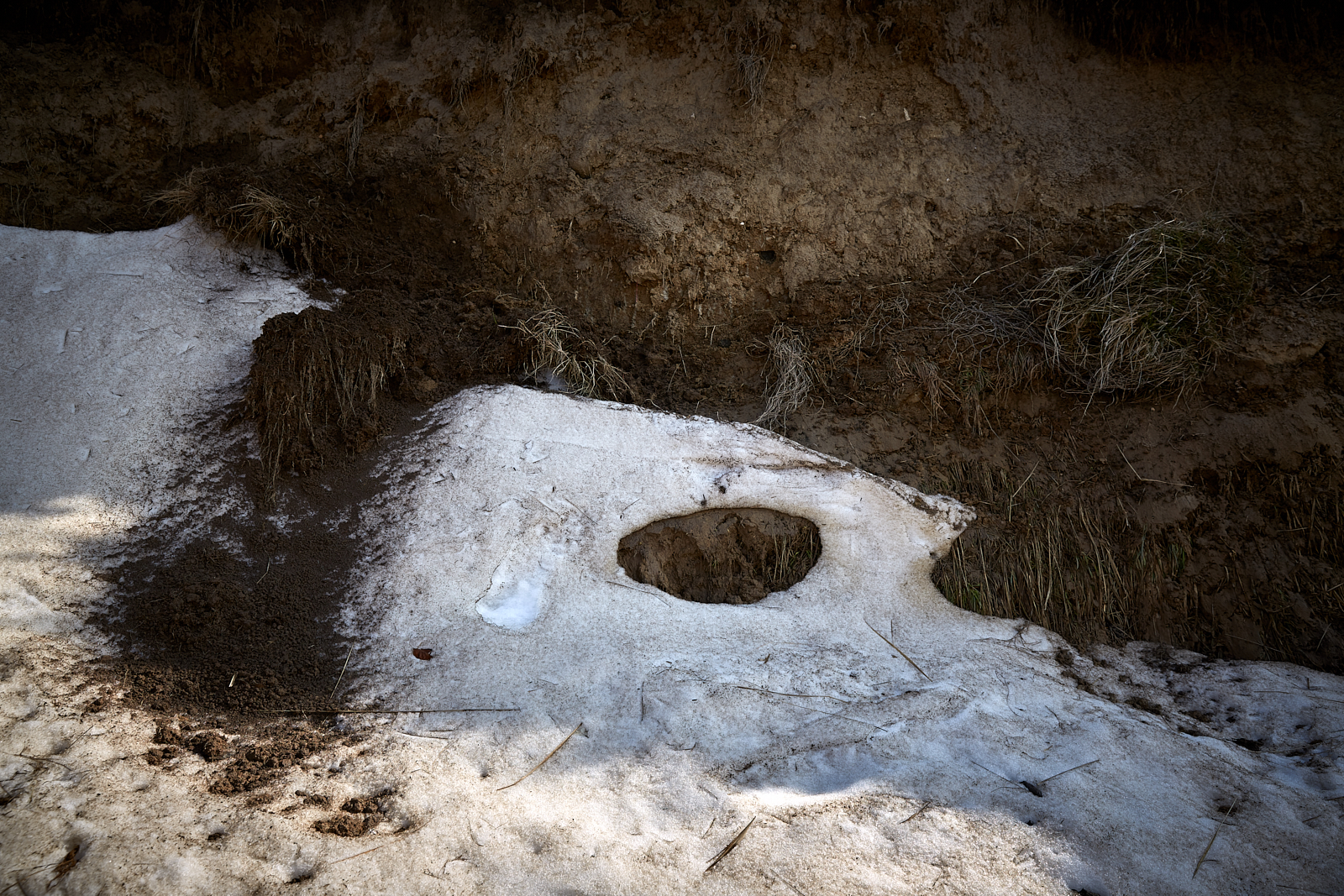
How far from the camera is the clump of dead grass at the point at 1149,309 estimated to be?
362 centimetres

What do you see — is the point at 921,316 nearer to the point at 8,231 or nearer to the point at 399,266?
the point at 399,266

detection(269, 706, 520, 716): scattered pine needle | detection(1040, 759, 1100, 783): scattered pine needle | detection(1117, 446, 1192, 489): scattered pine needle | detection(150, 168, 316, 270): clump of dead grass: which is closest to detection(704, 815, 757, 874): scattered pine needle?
detection(269, 706, 520, 716): scattered pine needle

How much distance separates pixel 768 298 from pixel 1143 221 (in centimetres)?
202

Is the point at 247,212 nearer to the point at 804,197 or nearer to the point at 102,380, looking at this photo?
the point at 102,380

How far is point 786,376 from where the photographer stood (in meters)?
3.88

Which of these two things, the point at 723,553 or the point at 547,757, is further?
the point at 723,553

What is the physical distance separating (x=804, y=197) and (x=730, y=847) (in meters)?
3.38

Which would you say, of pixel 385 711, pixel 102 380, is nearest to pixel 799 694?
pixel 385 711

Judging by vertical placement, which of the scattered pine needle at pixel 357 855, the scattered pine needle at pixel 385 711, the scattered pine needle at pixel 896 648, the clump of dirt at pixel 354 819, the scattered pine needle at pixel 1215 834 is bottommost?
the scattered pine needle at pixel 385 711

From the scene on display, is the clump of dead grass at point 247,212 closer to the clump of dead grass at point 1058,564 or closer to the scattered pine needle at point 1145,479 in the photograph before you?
the clump of dead grass at point 1058,564

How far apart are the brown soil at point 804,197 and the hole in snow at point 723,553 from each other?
0.61m

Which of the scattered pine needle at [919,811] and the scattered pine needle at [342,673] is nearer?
the scattered pine needle at [919,811]

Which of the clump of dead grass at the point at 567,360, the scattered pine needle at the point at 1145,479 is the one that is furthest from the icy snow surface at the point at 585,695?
the scattered pine needle at the point at 1145,479

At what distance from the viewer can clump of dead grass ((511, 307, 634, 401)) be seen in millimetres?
3730
